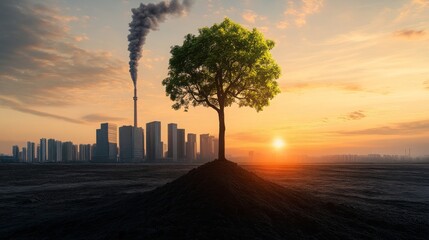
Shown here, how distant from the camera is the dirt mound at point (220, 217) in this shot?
16297 mm

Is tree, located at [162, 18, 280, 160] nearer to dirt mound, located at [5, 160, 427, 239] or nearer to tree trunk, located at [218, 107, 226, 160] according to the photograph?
tree trunk, located at [218, 107, 226, 160]

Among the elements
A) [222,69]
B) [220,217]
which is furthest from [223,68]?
[220,217]

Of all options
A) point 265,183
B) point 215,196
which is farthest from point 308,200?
point 215,196

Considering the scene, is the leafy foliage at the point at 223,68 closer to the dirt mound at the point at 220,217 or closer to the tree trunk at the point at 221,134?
the tree trunk at the point at 221,134

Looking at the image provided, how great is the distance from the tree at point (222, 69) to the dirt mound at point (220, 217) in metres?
6.07

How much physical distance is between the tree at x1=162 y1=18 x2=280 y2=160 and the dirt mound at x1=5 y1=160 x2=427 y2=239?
6.07 meters

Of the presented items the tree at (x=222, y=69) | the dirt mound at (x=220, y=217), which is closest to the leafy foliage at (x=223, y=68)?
the tree at (x=222, y=69)

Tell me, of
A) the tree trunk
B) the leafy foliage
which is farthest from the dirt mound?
the leafy foliage

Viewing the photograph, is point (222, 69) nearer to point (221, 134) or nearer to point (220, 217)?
point (221, 134)

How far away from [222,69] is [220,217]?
555 inches

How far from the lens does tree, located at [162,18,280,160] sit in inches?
1038

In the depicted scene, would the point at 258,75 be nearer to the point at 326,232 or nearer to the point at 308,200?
the point at 308,200

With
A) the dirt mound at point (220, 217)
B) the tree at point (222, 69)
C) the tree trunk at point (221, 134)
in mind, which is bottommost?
the dirt mound at point (220, 217)

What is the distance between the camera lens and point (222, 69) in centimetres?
2717
